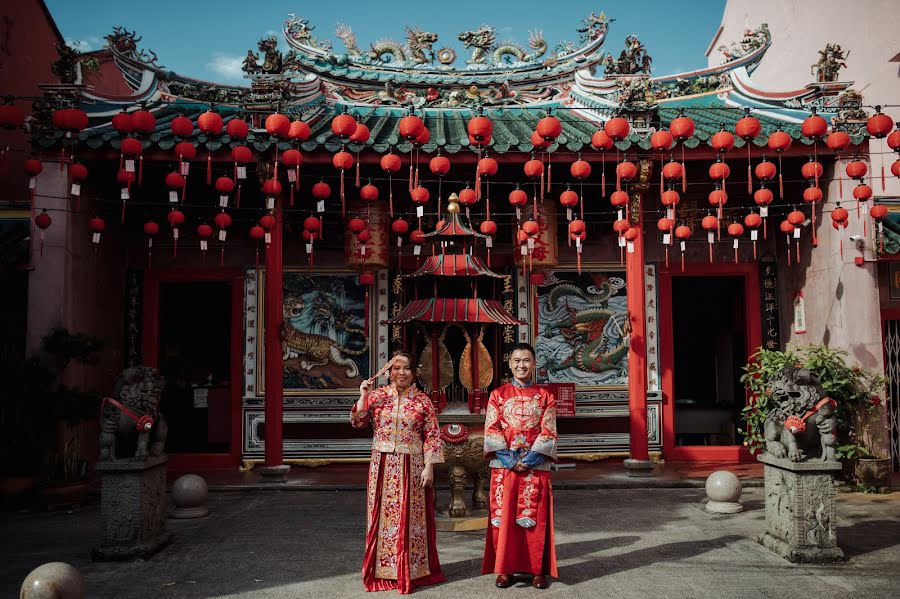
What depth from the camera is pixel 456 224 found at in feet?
24.3

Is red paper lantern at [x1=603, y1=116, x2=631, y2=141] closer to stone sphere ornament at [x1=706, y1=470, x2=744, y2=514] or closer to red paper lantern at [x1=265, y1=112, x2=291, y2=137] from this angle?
red paper lantern at [x1=265, y1=112, x2=291, y2=137]

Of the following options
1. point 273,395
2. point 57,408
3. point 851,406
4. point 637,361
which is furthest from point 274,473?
point 851,406

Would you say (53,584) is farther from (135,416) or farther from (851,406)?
(851,406)

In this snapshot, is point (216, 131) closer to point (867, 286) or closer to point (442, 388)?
point (442, 388)

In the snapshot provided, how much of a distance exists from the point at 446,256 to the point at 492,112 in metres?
4.30

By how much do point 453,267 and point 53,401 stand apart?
14.4 feet

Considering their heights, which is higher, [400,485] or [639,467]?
[400,485]

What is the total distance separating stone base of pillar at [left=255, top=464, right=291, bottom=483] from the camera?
8594 millimetres

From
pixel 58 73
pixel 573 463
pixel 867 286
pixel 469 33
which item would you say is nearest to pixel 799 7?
pixel 469 33

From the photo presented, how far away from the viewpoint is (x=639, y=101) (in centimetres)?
867

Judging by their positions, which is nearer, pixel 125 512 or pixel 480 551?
pixel 125 512

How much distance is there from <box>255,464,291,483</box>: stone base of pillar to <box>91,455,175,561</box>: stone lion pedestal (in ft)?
9.59

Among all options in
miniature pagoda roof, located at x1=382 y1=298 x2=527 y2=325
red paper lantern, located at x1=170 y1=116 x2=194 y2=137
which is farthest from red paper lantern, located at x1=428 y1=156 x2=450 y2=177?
red paper lantern, located at x1=170 y1=116 x2=194 y2=137

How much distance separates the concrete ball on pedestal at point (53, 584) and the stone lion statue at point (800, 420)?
→ 15.7ft
